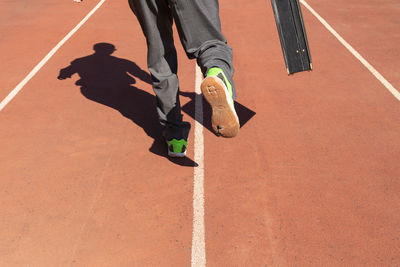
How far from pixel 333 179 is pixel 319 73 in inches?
117

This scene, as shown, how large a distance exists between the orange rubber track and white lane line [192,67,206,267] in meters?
0.06

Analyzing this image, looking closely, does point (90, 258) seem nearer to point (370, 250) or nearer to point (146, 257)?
point (146, 257)

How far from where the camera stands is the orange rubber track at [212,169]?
354cm

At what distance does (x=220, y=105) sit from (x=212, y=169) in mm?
1689

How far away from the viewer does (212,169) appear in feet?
14.9

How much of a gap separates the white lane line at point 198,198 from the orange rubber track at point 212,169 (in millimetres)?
55

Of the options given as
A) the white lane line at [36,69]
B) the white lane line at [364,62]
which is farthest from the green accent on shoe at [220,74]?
the white lane line at [36,69]

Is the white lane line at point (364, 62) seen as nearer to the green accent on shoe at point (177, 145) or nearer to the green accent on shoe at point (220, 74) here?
the green accent on shoe at point (177, 145)

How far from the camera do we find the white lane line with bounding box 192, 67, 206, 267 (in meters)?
3.45

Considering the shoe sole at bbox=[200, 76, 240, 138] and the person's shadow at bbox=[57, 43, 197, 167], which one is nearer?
the shoe sole at bbox=[200, 76, 240, 138]

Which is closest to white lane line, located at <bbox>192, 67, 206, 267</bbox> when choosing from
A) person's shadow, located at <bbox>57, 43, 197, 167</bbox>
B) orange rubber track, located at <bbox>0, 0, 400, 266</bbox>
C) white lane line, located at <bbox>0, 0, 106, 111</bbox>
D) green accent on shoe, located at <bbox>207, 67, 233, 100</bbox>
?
orange rubber track, located at <bbox>0, 0, 400, 266</bbox>

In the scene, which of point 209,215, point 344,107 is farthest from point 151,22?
Result: point 344,107

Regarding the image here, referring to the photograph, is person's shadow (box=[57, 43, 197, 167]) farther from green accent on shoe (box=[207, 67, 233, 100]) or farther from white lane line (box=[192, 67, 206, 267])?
green accent on shoe (box=[207, 67, 233, 100])

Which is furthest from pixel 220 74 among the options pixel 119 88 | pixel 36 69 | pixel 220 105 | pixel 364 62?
pixel 36 69
